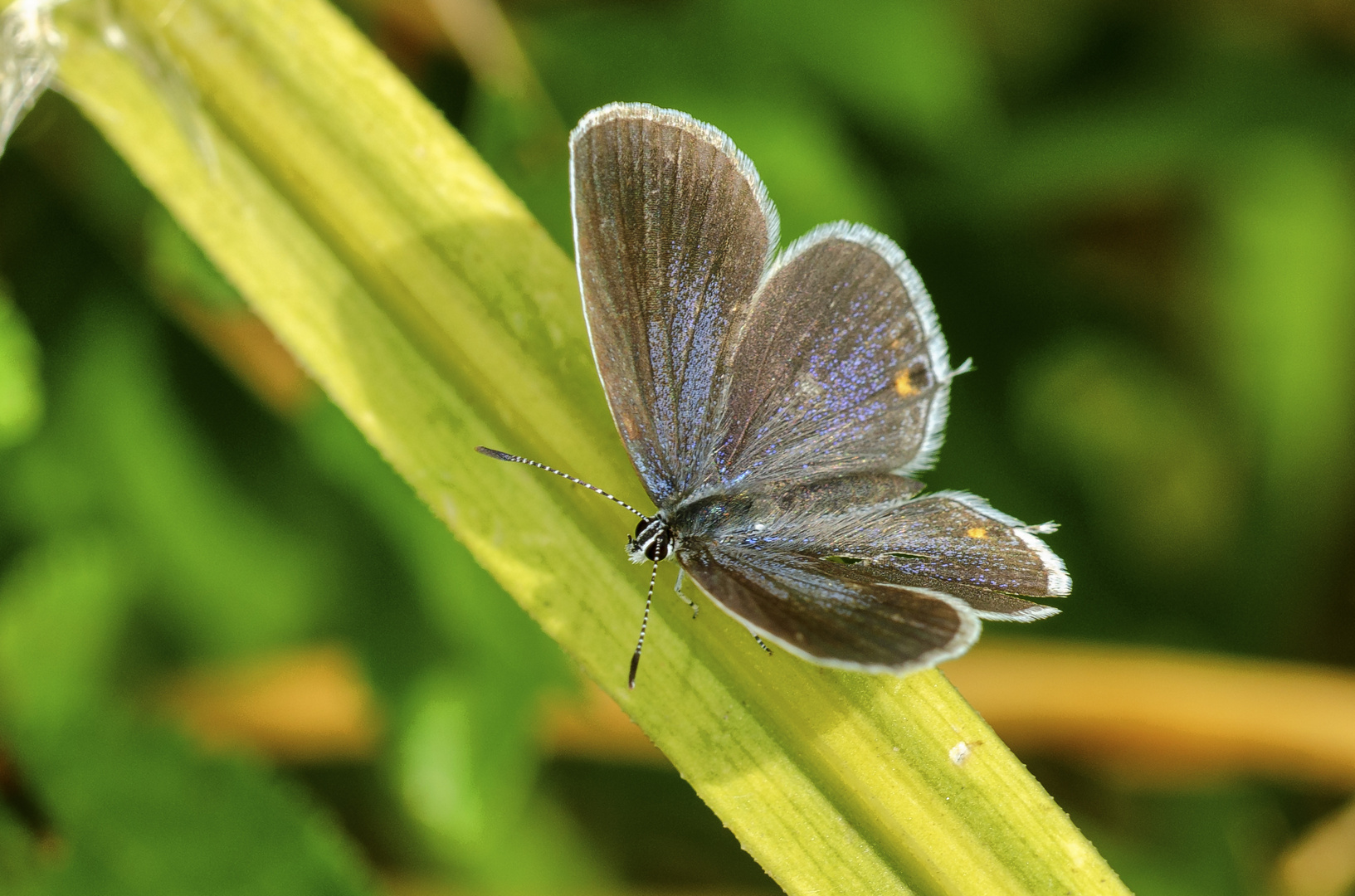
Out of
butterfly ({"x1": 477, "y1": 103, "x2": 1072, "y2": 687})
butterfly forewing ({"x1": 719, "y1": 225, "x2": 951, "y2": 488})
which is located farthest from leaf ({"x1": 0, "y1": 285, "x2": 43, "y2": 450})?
butterfly forewing ({"x1": 719, "y1": 225, "x2": 951, "y2": 488})

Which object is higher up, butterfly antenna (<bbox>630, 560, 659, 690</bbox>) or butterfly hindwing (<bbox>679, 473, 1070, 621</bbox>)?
butterfly antenna (<bbox>630, 560, 659, 690</bbox>)

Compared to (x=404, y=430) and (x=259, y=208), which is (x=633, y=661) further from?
(x=259, y=208)

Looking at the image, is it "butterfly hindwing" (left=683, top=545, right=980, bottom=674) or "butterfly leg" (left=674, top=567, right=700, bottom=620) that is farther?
"butterfly leg" (left=674, top=567, right=700, bottom=620)

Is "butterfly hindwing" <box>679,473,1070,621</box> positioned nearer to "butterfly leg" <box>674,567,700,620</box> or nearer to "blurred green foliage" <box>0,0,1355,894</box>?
"butterfly leg" <box>674,567,700,620</box>

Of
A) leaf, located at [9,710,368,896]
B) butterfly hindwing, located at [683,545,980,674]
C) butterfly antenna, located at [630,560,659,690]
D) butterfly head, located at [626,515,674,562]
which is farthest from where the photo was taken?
leaf, located at [9,710,368,896]

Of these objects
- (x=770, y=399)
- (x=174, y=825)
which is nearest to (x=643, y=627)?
(x=770, y=399)

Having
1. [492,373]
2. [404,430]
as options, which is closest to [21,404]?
[404,430]

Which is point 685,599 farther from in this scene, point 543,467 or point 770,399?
point 770,399
